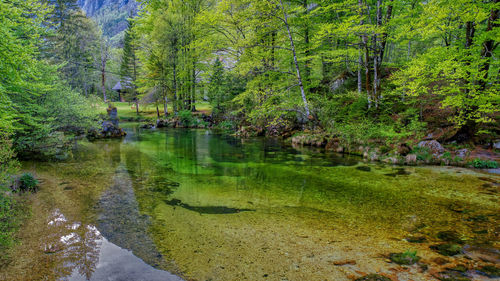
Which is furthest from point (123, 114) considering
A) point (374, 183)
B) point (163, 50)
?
point (374, 183)

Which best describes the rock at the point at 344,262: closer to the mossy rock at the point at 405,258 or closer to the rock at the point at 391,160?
the mossy rock at the point at 405,258

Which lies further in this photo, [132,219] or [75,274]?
[132,219]

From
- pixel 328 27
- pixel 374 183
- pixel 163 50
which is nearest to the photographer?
pixel 374 183

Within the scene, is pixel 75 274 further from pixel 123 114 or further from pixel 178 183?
pixel 123 114

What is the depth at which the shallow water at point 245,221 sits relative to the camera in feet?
11.4

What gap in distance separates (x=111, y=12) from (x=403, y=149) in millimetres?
201245

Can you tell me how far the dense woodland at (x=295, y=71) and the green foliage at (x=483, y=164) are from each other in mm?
1637

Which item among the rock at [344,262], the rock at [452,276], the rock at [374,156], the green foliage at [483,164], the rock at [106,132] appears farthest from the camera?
the rock at [106,132]

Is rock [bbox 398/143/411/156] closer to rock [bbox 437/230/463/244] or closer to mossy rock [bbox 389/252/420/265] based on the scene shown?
rock [bbox 437/230/463/244]

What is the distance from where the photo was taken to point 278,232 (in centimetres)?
449

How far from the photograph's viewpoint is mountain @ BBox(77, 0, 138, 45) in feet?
453

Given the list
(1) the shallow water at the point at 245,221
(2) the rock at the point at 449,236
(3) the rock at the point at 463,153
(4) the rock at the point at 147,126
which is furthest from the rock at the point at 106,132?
(3) the rock at the point at 463,153

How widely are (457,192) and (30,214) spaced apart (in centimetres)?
999

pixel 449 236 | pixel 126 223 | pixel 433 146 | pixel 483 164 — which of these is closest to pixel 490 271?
pixel 449 236
